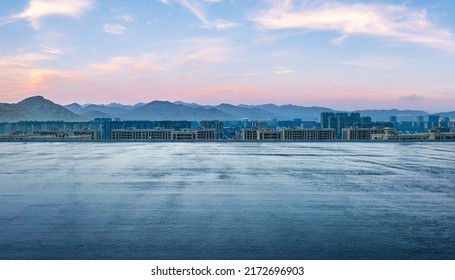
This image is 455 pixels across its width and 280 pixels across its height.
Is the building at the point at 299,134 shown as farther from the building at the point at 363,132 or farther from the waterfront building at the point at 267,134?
the building at the point at 363,132

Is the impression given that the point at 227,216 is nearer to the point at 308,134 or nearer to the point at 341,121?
the point at 308,134

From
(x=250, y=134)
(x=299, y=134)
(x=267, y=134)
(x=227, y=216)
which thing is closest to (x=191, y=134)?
(x=250, y=134)

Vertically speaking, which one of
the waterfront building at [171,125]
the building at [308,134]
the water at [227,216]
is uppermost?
the waterfront building at [171,125]

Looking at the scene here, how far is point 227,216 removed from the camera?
47.5 ft

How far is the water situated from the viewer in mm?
10641

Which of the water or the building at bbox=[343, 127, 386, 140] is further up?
the building at bbox=[343, 127, 386, 140]

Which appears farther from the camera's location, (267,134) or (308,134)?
(267,134)

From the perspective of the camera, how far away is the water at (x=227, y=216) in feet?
34.9

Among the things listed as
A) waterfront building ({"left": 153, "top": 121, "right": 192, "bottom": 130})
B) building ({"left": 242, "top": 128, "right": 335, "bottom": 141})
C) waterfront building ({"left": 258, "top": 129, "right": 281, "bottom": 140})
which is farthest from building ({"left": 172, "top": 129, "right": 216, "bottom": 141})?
waterfront building ({"left": 153, "top": 121, "right": 192, "bottom": 130})

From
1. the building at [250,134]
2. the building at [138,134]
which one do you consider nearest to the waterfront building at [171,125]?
the building at [138,134]

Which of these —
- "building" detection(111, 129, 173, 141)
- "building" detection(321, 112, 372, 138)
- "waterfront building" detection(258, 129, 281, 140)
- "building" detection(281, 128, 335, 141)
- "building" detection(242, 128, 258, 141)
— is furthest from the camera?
"building" detection(321, 112, 372, 138)

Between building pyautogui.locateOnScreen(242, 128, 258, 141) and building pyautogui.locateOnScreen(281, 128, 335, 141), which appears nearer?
building pyautogui.locateOnScreen(281, 128, 335, 141)

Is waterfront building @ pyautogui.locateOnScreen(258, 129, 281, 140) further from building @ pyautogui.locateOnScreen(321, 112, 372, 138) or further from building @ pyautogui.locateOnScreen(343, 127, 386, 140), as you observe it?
building @ pyautogui.locateOnScreen(321, 112, 372, 138)

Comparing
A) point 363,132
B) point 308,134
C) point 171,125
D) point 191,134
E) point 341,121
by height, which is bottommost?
point 308,134
